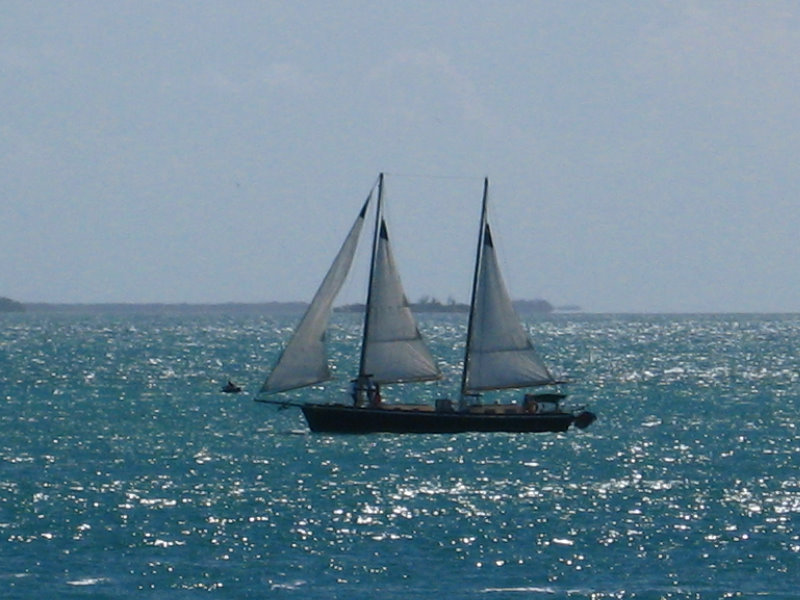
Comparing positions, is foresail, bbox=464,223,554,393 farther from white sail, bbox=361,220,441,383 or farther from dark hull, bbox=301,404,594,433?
white sail, bbox=361,220,441,383

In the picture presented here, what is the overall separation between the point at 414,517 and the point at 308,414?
77.1 ft

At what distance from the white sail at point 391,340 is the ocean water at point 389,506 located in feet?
8.90

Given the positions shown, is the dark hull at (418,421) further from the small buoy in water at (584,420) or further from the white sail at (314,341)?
the white sail at (314,341)

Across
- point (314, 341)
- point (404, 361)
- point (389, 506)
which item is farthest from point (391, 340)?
point (389, 506)

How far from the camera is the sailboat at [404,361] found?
2726 inches

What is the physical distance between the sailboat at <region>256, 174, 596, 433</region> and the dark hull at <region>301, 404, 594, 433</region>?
0.04m

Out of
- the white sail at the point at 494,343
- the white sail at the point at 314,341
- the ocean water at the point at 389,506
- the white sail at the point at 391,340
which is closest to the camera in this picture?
the ocean water at the point at 389,506

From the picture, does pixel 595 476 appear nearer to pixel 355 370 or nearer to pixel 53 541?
pixel 53 541

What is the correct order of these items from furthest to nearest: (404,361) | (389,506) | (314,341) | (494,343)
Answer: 1. (494,343)
2. (404,361)
3. (314,341)
4. (389,506)

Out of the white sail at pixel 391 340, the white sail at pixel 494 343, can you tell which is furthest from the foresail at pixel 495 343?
the white sail at pixel 391 340

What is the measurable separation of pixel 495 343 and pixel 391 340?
5231 mm

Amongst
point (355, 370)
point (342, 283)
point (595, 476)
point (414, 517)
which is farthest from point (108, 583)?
point (355, 370)

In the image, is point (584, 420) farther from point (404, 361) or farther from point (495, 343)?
point (404, 361)

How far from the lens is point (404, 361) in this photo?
70.4 m
